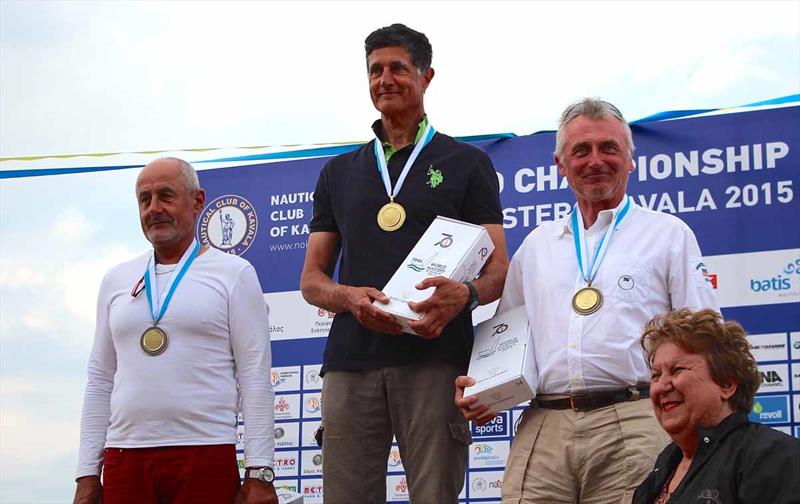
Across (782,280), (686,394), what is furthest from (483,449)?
(686,394)

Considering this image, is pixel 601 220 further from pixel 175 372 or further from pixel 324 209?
pixel 175 372

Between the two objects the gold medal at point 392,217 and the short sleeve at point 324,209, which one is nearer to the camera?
the gold medal at point 392,217

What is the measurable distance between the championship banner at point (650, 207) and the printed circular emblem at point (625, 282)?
1.97 m

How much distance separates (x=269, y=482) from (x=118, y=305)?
75 cm

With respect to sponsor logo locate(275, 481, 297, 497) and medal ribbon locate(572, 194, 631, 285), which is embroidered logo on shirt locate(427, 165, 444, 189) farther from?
sponsor logo locate(275, 481, 297, 497)

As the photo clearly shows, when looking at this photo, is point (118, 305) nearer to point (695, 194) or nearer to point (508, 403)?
point (508, 403)

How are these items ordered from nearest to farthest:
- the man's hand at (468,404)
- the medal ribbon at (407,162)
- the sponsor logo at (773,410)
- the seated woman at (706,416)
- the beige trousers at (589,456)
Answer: the seated woman at (706,416) < the beige trousers at (589,456) < the man's hand at (468,404) < the medal ribbon at (407,162) < the sponsor logo at (773,410)

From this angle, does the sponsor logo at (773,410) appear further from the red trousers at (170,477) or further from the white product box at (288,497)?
the red trousers at (170,477)

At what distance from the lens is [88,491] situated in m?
3.33

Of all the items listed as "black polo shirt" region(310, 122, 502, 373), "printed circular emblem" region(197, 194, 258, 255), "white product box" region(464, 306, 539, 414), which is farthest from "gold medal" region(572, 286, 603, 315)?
"printed circular emblem" region(197, 194, 258, 255)

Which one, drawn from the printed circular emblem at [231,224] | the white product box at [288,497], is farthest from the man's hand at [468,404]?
the printed circular emblem at [231,224]

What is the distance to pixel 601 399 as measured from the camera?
114 inches

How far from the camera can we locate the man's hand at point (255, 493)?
10.4 feet

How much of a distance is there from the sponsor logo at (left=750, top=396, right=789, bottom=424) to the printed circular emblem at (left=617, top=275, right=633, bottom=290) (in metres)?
1.97
